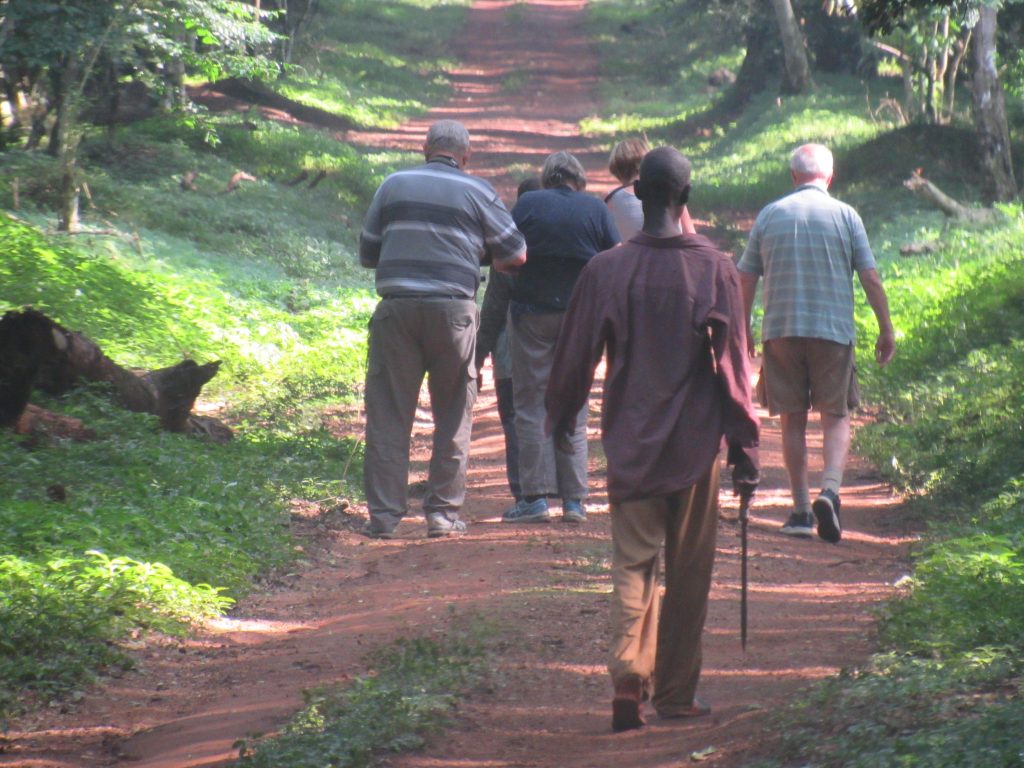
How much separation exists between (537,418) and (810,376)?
1.61 m

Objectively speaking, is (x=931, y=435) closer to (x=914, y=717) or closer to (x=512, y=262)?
(x=512, y=262)

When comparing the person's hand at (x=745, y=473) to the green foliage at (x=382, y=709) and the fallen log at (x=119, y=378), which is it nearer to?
the green foliage at (x=382, y=709)

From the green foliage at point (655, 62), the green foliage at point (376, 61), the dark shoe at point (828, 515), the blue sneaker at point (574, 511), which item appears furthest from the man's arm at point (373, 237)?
the green foliage at point (655, 62)

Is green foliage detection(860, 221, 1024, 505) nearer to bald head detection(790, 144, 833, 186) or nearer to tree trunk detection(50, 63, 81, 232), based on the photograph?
bald head detection(790, 144, 833, 186)

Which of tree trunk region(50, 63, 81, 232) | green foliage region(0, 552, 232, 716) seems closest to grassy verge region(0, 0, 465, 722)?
green foliage region(0, 552, 232, 716)

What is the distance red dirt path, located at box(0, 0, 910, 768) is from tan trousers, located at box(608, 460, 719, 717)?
20 centimetres

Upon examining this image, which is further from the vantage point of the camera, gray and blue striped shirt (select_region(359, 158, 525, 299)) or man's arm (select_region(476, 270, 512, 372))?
man's arm (select_region(476, 270, 512, 372))

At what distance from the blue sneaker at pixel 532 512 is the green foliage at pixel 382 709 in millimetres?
2527

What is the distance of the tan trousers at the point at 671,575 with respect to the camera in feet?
16.5

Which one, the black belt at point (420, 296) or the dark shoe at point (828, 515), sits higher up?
the black belt at point (420, 296)

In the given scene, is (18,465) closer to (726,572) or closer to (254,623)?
(254,623)

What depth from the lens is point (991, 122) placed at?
746 inches

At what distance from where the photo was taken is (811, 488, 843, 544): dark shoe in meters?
8.11

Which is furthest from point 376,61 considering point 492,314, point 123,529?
point 123,529
